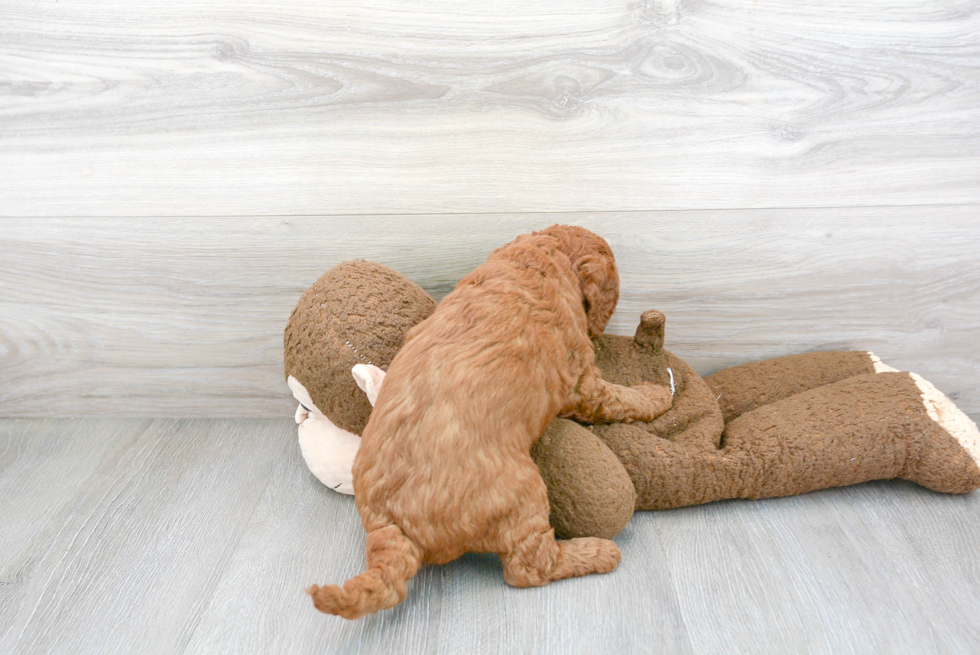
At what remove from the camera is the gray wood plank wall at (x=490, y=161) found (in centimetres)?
131

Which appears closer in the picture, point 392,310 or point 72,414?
point 392,310

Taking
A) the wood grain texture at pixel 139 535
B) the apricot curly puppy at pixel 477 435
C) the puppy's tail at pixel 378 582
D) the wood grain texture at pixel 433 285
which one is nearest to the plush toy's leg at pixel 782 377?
the wood grain texture at pixel 433 285

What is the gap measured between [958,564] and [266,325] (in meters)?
1.44

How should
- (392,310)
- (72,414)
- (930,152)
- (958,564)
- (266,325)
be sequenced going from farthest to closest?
(72,414), (266,325), (930,152), (392,310), (958,564)

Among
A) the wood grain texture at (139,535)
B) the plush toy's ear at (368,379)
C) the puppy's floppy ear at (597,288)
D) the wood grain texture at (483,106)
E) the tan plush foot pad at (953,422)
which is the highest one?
the wood grain texture at (483,106)

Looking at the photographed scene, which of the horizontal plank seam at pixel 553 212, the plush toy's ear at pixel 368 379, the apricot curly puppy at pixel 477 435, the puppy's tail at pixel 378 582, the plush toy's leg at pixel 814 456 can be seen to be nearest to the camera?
the puppy's tail at pixel 378 582

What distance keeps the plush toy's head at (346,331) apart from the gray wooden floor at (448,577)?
0.23 meters

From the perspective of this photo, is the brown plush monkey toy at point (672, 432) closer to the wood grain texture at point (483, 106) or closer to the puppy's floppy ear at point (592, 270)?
the puppy's floppy ear at point (592, 270)

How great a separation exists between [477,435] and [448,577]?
29cm

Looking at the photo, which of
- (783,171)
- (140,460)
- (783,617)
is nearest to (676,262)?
(783,171)

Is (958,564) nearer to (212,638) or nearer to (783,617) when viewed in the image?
(783,617)

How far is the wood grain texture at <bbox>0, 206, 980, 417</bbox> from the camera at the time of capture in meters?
1.43

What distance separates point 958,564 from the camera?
111 cm

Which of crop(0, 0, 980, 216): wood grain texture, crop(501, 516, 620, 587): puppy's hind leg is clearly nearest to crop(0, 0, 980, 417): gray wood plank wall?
crop(0, 0, 980, 216): wood grain texture
